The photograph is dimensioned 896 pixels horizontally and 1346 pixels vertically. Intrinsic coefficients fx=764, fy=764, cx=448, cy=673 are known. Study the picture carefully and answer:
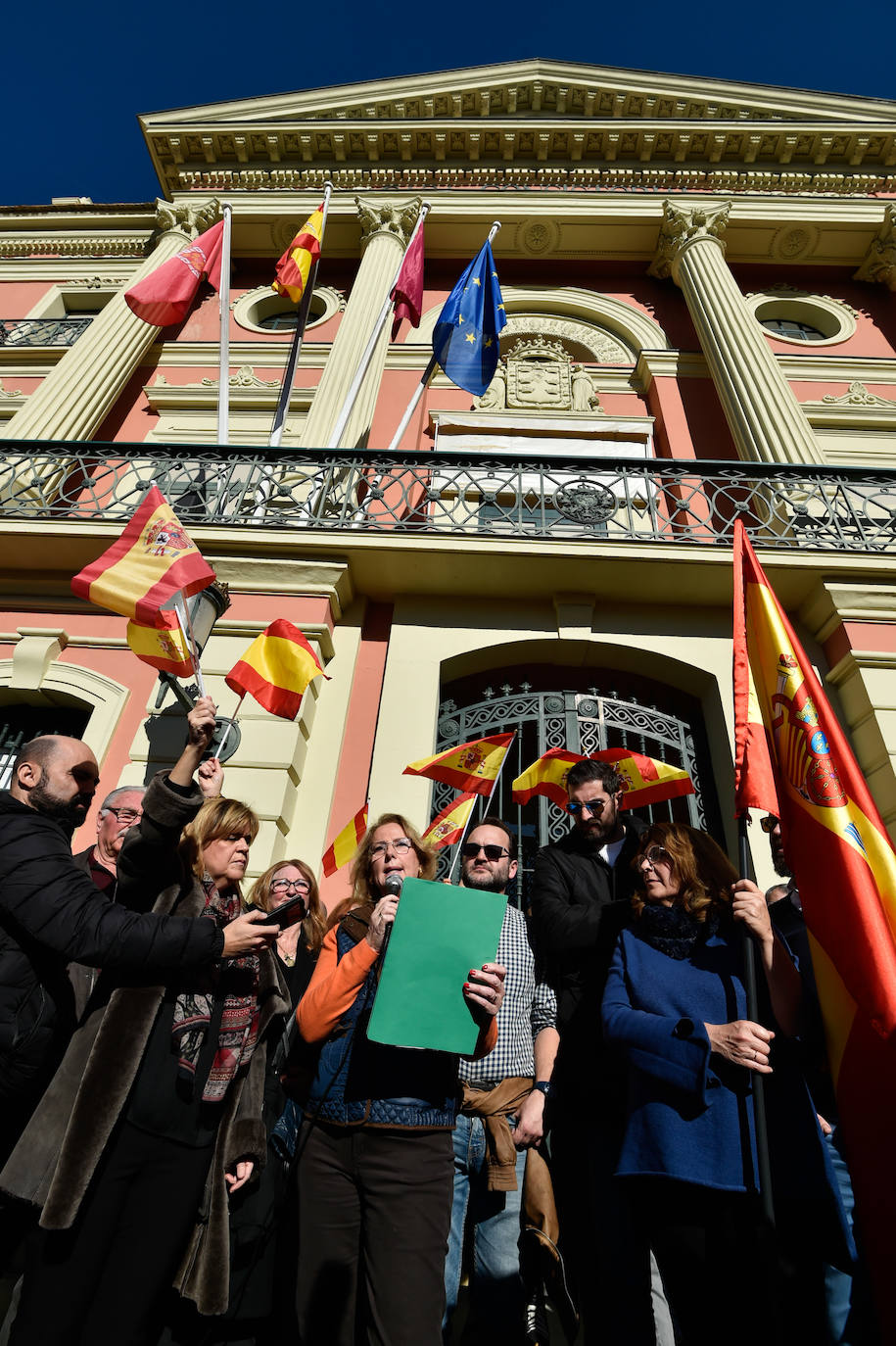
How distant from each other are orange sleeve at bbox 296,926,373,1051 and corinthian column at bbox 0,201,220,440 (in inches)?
368

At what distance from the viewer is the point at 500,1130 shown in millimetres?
3162

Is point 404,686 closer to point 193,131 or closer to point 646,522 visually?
point 646,522

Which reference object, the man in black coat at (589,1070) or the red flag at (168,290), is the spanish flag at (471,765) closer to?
the man in black coat at (589,1070)

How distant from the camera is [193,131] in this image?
14234mm

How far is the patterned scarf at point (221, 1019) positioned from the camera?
2.52m

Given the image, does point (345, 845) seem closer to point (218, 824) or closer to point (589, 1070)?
point (218, 824)

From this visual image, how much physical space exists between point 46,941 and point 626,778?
163 inches

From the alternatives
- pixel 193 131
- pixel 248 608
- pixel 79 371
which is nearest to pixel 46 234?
pixel 193 131

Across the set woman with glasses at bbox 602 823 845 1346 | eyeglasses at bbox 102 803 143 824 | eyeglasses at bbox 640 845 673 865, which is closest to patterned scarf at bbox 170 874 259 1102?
eyeglasses at bbox 102 803 143 824

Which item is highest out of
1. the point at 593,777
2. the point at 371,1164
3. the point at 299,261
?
the point at 299,261

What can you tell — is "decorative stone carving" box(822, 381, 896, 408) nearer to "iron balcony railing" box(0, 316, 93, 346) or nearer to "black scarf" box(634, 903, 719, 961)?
"black scarf" box(634, 903, 719, 961)

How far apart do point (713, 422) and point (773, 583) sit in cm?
516

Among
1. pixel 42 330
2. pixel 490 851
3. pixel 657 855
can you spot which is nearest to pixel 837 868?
pixel 657 855

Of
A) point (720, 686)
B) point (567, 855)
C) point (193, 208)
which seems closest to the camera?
point (567, 855)
